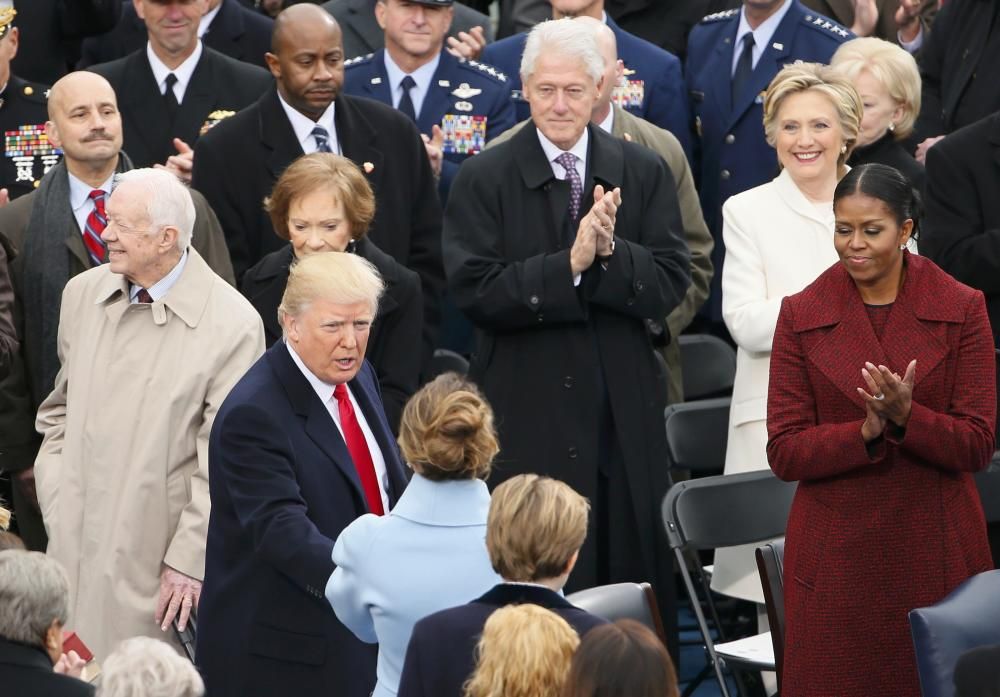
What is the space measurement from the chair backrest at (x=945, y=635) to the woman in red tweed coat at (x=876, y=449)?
12.7 inches

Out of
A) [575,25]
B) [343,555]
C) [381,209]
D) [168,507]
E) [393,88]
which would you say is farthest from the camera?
[393,88]

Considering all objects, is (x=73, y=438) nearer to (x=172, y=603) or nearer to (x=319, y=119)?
(x=172, y=603)

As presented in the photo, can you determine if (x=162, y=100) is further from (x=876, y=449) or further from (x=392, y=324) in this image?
(x=876, y=449)

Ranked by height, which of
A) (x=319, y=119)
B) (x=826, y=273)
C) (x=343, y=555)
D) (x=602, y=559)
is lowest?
(x=602, y=559)

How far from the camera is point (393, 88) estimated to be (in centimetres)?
758

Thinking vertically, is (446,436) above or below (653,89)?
below

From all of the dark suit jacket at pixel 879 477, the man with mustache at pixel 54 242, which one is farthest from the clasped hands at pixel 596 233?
the man with mustache at pixel 54 242

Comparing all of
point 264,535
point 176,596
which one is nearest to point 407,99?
point 176,596

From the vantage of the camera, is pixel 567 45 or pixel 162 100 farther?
pixel 162 100

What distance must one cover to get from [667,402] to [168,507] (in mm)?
2299

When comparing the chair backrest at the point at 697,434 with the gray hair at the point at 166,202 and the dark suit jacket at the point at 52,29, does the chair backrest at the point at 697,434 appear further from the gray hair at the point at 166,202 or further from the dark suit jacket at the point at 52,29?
the dark suit jacket at the point at 52,29

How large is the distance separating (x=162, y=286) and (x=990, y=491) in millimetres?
2720

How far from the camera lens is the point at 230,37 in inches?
323

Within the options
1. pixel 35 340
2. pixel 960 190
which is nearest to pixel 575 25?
pixel 960 190
